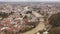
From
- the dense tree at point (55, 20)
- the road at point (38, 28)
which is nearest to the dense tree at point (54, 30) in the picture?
the dense tree at point (55, 20)

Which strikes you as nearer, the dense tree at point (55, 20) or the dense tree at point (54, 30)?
the dense tree at point (54, 30)

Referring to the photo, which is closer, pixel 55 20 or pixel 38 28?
pixel 55 20

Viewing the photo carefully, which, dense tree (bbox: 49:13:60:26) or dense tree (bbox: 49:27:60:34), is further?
dense tree (bbox: 49:13:60:26)

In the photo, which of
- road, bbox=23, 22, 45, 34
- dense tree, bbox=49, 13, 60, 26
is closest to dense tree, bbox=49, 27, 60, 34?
dense tree, bbox=49, 13, 60, 26

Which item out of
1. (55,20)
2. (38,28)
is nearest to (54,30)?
(55,20)

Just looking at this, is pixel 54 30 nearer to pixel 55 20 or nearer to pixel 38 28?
pixel 55 20

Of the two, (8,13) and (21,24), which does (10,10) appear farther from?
(21,24)

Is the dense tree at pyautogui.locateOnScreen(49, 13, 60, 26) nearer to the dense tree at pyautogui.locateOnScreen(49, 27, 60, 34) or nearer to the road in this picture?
the dense tree at pyautogui.locateOnScreen(49, 27, 60, 34)

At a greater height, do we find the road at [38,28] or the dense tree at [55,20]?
the dense tree at [55,20]

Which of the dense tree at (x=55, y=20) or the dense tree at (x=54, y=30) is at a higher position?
the dense tree at (x=55, y=20)

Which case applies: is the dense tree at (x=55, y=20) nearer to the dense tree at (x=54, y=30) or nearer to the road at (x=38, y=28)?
the dense tree at (x=54, y=30)

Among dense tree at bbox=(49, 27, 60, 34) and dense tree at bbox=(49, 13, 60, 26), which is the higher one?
dense tree at bbox=(49, 13, 60, 26)

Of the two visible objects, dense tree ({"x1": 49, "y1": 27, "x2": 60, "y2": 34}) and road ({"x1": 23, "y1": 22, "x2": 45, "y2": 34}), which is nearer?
dense tree ({"x1": 49, "y1": 27, "x2": 60, "y2": 34})
